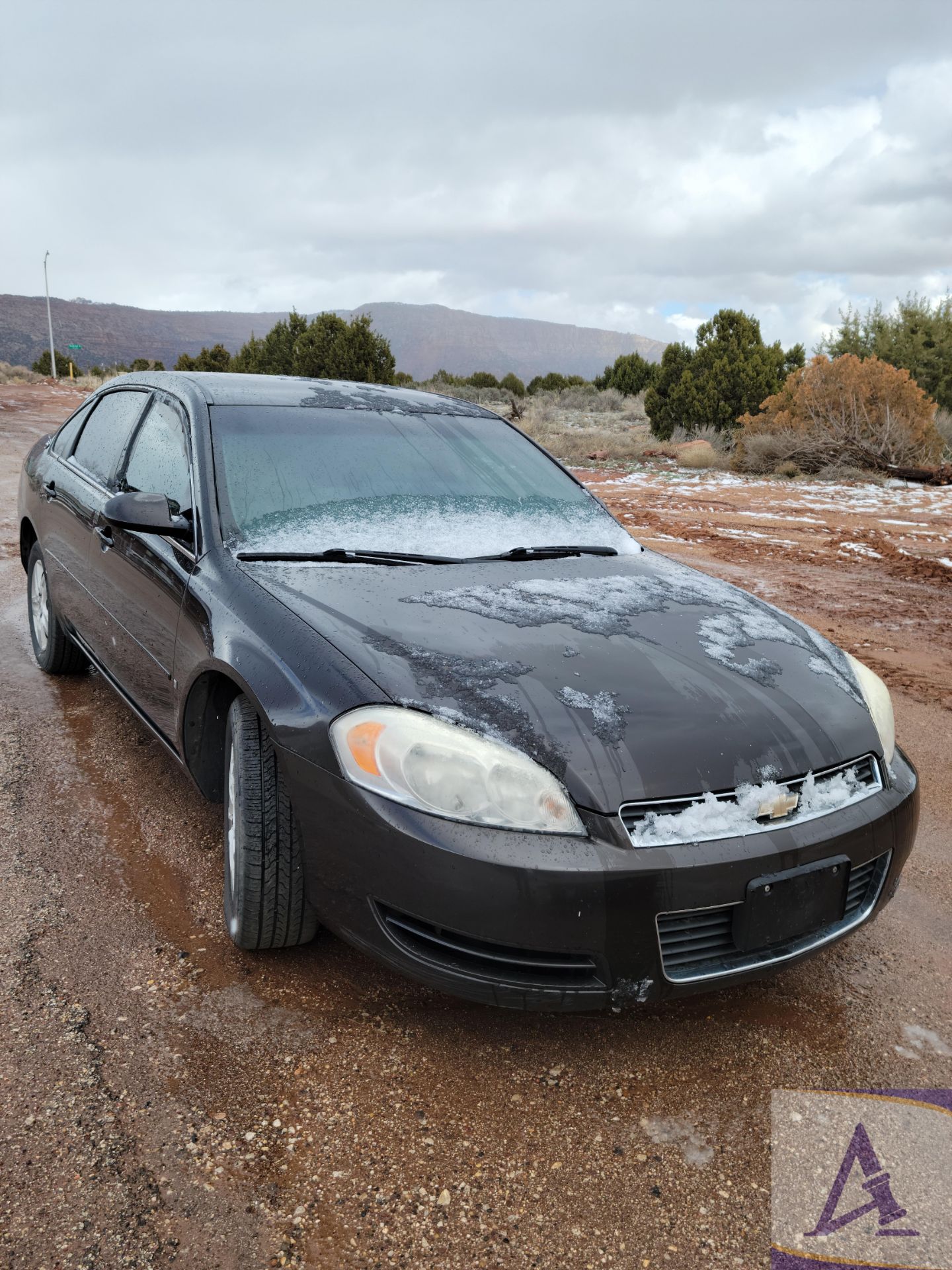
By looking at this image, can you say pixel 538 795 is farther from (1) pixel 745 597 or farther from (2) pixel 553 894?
(1) pixel 745 597

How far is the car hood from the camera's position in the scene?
1.88 metres

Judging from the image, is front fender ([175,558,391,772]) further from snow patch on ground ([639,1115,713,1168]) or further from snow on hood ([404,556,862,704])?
snow patch on ground ([639,1115,713,1168])

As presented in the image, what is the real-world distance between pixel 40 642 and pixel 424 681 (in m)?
3.17

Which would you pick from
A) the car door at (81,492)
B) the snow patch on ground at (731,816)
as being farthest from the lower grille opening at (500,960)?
the car door at (81,492)

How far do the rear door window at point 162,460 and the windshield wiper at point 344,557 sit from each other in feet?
1.21

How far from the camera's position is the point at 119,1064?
6.40ft

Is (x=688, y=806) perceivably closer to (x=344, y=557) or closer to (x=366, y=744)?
(x=366, y=744)

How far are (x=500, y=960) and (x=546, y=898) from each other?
192 mm

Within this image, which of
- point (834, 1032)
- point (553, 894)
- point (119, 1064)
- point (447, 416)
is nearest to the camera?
point (553, 894)

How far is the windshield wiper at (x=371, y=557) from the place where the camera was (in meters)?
2.57

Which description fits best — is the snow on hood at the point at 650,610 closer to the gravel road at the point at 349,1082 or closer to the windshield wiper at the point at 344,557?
the windshield wiper at the point at 344,557

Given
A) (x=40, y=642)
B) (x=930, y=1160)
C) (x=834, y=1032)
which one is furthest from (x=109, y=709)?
(x=930, y=1160)

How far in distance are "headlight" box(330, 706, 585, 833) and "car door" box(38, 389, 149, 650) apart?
1.95 m

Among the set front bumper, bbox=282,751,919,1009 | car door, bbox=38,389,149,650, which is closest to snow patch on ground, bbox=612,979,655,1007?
front bumper, bbox=282,751,919,1009
